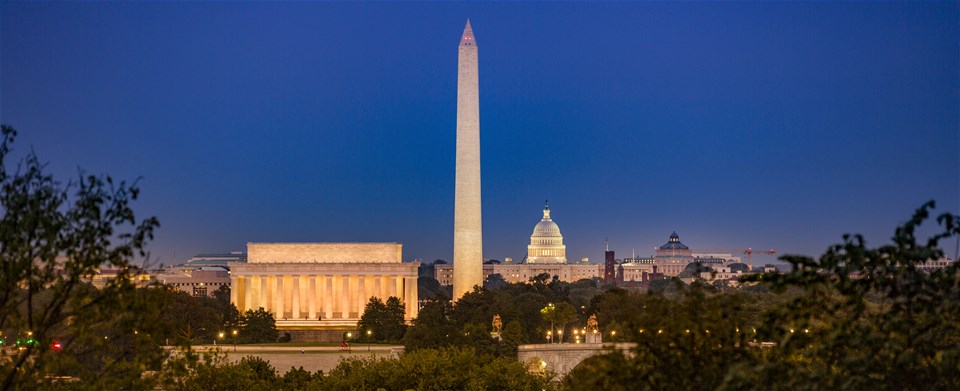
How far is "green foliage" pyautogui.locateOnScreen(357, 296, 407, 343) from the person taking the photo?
94750 mm

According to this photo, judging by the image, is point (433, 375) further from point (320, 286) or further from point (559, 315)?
point (320, 286)

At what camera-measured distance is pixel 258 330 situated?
96812mm

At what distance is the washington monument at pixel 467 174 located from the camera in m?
109

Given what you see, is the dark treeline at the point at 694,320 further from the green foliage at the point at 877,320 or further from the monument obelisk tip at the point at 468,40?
the monument obelisk tip at the point at 468,40

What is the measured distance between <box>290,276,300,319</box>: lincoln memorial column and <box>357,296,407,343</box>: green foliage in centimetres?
2028


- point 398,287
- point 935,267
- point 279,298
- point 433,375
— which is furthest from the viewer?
point 398,287

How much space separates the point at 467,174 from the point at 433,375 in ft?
167

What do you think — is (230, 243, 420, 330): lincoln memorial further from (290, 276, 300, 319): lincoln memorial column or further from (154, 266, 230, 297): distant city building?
(154, 266, 230, 297): distant city building

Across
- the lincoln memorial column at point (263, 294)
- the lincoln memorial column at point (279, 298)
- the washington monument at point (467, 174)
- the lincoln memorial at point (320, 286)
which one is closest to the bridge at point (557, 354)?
the washington monument at point (467, 174)

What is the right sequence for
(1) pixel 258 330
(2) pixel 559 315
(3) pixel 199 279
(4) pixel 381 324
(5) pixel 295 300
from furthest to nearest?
(3) pixel 199 279, (5) pixel 295 300, (2) pixel 559 315, (1) pixel 258 330, (4) pixel 381 324

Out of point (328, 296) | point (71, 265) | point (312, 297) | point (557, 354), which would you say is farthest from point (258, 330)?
point (71, 265)

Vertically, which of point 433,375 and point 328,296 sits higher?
point 328,296

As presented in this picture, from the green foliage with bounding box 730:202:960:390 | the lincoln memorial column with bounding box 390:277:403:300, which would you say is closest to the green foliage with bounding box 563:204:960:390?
the green foliage with bounding box 730:202:960:390

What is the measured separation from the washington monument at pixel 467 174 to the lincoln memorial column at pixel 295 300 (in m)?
16.3
